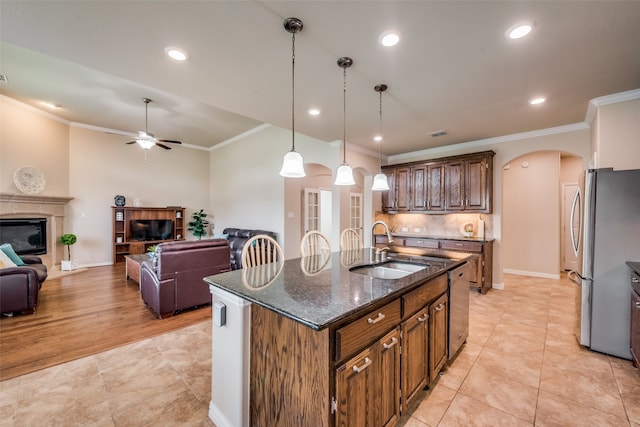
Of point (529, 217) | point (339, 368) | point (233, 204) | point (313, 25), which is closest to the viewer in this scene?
point (339, 368)

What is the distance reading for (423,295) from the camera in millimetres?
1837

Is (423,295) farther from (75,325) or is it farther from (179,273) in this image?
(75,325)

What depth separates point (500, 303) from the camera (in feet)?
12.9

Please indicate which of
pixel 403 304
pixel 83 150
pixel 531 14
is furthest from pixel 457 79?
pixel 83 150

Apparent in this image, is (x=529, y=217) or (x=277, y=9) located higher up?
(x=277, y=9)

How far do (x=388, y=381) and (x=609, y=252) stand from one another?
8.47 feet

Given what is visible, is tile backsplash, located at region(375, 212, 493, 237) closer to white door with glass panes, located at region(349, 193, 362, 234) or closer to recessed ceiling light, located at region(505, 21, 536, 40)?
white door with glass panes, located at region(349, 193, 362, 234)

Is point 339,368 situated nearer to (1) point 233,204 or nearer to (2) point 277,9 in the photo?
(2) point 277,9

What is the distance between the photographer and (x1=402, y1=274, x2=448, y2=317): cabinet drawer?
1.65m

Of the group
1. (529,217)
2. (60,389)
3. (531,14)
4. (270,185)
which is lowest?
(60,389)

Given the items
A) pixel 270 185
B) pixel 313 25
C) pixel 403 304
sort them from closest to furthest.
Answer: pixel 403 304
pixel 313 25
pixel 270 185

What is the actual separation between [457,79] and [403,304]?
2.33m

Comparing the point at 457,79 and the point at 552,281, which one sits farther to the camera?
the point at 552,281

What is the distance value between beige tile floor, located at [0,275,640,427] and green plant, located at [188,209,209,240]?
223 inches
